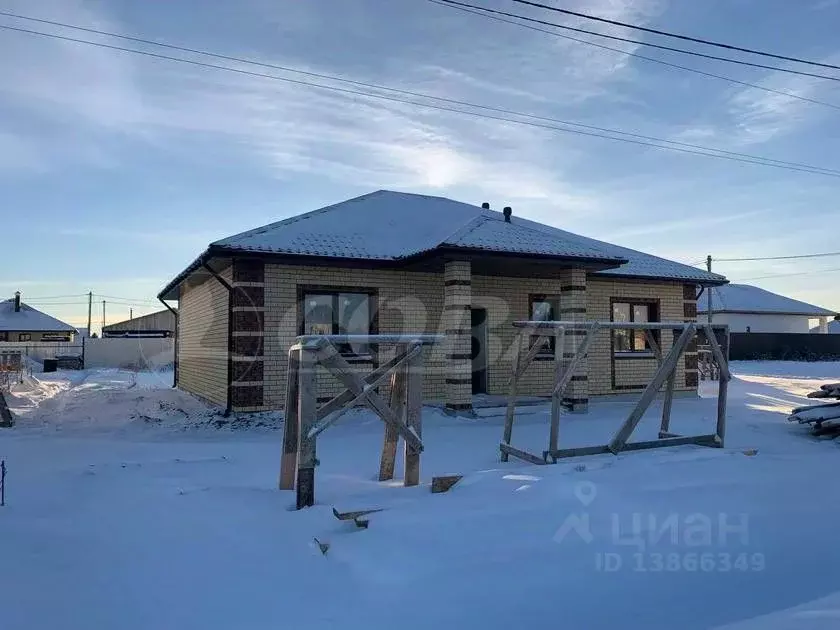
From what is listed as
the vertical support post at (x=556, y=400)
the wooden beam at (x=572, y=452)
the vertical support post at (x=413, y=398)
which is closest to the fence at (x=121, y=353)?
the vertical support post at (x=556, y=400)

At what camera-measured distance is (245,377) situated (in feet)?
37.7

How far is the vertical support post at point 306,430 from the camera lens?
5641 millimetres

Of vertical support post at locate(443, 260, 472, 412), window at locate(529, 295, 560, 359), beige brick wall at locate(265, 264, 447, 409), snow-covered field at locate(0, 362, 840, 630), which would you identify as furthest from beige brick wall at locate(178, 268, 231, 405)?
window at locate(529, 295, 560, 359)

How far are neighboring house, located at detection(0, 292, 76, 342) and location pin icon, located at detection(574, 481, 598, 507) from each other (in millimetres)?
48761

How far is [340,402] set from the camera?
20.4ft

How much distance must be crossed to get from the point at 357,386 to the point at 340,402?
284 millimetres

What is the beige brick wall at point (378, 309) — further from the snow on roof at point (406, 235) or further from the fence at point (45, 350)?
the fence at point (45, 350)

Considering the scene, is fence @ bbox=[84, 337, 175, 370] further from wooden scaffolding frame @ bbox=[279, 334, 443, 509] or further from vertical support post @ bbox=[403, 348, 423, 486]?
vertical support post @ bbox=[403, 348, 423, 486]

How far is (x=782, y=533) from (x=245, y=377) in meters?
8.95

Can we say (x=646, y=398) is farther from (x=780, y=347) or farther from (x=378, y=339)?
(x=780, y=347)

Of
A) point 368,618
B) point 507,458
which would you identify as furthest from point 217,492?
point 507,458

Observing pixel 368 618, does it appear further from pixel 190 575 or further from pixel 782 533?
pixel 782 533

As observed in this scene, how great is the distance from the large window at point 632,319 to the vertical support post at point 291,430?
34.7 ft

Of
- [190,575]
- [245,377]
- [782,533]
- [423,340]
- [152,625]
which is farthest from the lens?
[245,377]
